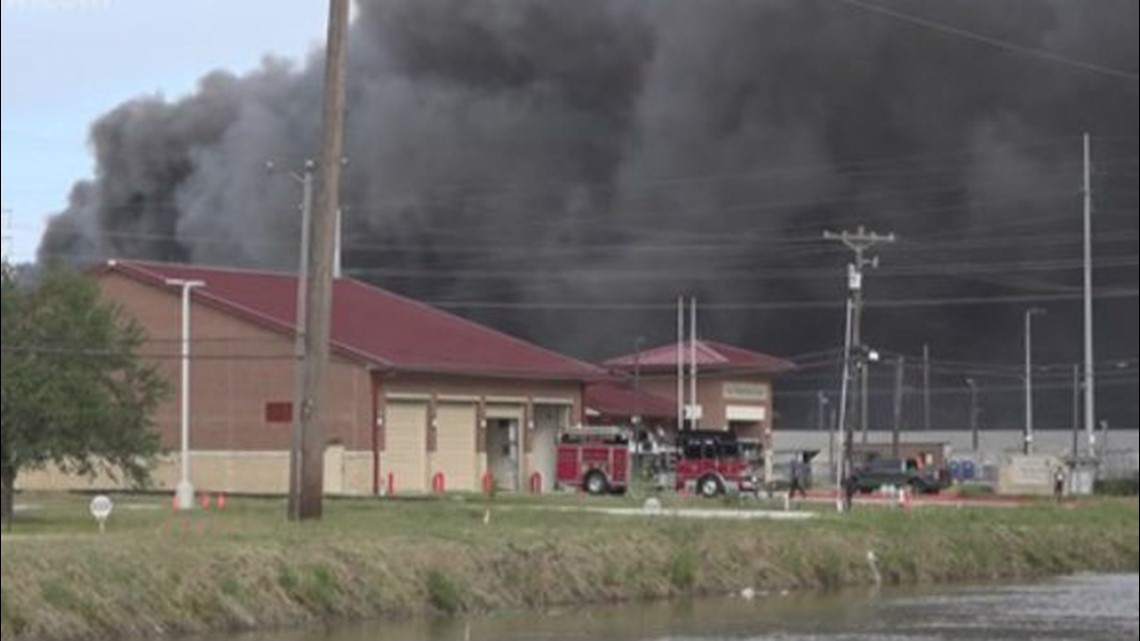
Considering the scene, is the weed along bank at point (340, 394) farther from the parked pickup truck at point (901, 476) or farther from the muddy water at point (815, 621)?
the muddy water at point (815, 621)

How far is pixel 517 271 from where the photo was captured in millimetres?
97312

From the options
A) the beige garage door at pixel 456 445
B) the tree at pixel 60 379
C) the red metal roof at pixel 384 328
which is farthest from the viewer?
the beige garage door at pixel 456 445

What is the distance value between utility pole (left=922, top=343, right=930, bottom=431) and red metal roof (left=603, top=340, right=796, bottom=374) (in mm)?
19492

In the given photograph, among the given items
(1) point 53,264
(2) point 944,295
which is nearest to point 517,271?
(2) point 944,295

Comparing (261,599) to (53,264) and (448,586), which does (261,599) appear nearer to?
(448,586)

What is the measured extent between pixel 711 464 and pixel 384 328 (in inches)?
414

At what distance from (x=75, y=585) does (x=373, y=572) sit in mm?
5567

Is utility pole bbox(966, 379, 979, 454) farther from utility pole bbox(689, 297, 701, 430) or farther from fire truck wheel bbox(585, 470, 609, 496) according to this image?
fire truck wheel bbox(585, 470, 609, 496)

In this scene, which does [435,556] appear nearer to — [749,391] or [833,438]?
[749,391]

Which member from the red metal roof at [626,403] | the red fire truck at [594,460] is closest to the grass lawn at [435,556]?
the red fire truck at [594,460]

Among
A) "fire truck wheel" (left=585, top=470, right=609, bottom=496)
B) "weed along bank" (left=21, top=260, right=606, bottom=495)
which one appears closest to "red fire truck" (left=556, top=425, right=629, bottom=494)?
"fire truck wheel" (left=585, top=470, right=609, bottom=496)

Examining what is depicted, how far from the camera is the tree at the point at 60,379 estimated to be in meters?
34.7

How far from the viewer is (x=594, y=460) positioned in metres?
63.2

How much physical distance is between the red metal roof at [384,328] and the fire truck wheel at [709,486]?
14.9 feet
